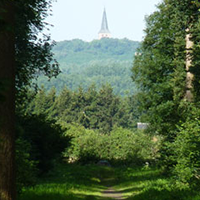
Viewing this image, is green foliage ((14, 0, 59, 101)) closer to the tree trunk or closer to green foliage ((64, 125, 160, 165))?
the tree trunk

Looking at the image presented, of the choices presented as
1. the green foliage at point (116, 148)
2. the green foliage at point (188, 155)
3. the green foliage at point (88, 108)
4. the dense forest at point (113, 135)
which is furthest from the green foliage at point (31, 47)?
the green foliage at point (88, 108)

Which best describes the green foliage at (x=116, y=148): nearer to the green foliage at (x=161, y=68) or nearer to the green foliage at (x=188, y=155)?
the green foliage at (x=161, y=68)

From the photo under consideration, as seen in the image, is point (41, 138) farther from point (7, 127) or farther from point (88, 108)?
point (88, 108)

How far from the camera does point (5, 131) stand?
8.45 m

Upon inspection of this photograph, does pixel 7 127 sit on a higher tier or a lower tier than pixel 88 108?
higher

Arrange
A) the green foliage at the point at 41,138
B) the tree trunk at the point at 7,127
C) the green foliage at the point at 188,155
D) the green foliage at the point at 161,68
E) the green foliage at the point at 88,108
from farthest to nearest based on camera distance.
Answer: the green foliage at the point at 88,108 → the green foliage at the point at 161,68 → the green foliage at the point at 41,138 → the green foliage at the point at 188,155 → the tree trunk at the point at 7,127

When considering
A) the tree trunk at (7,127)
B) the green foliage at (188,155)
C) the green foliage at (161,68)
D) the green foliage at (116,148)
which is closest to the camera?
the tree trunk at (7,127)

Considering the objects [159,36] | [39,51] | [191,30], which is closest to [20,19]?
[39,51]

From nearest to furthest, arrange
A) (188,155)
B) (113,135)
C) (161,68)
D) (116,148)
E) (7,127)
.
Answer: (7,127), (188,155), (161,68), (116,148), (113,135)

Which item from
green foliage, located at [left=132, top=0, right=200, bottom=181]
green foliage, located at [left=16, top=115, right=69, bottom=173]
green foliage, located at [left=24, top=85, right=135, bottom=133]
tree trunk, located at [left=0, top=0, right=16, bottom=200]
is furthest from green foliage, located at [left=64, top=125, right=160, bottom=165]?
green foliage, located at [left=24, top=85, right=135, bottom=133]

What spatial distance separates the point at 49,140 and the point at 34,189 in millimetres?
8340

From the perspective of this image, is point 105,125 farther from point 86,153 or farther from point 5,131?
point 5,131

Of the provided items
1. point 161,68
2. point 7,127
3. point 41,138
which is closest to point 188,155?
point 7,127

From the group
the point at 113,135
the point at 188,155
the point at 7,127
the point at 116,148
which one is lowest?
the point at 116,148
